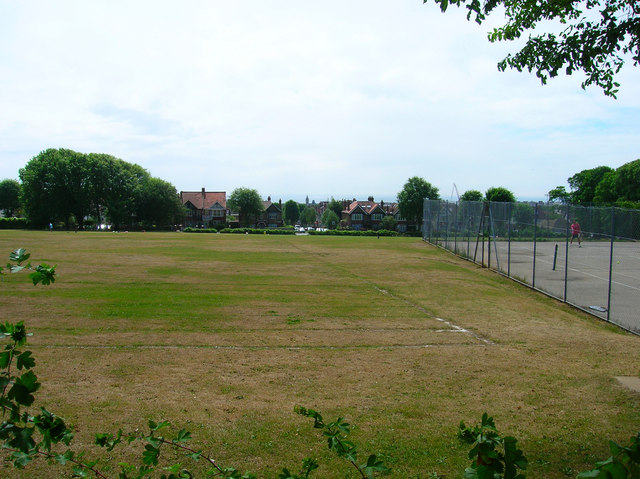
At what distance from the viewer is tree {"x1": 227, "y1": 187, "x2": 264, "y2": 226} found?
11488 centimetres

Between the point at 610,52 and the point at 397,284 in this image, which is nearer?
the point at 610,52

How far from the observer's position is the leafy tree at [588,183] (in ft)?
358

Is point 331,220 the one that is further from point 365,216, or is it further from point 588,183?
point 588,183

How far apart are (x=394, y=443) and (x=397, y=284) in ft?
47.1

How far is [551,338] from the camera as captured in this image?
38.4 feet

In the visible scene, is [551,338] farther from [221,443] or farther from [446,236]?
[446,236]

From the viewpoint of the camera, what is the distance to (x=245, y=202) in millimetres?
114875

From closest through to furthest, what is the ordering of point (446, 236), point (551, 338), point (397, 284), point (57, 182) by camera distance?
point (551, 338) → point (397, 284) → point (446, 236) → point (57, 182)

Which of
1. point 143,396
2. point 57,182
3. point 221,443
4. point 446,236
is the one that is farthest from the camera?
point 57,182

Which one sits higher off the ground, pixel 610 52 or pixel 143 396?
pixel 610 52

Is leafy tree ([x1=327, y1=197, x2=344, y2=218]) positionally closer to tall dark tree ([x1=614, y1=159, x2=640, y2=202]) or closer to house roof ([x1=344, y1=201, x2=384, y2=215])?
house roof ([x1=344, y1=201, x2=384, y2=215])

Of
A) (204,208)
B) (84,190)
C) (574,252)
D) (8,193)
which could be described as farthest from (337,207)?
(574,252)

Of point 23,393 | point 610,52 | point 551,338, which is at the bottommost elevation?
point 551,338

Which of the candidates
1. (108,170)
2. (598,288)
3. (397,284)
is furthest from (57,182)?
(598,288)
